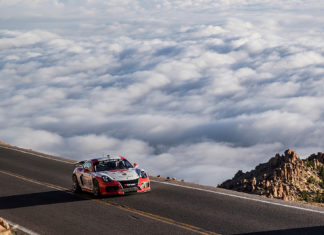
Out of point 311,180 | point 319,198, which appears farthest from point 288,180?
point 319,198

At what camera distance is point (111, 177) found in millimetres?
16500

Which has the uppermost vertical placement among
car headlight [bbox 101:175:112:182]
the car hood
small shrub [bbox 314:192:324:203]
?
the car hood

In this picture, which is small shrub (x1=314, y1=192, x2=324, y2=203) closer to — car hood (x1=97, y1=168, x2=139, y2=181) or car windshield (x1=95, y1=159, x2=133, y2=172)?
car windshield (x1=95, y1=159, x2=133, y2=172)

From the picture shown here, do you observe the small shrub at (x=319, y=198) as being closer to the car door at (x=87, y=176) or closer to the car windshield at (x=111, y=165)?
the car windshield at (x=111, y=165)

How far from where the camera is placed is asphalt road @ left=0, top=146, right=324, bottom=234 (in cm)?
1201

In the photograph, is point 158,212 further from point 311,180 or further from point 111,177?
point 311,180

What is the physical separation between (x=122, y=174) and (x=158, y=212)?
9.41 ft

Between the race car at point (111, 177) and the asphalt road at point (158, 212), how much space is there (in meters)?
0.32

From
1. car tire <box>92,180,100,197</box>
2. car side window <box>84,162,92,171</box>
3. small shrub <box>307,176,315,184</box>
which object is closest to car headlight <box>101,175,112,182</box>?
car tire <box>92,180,100,197</box>

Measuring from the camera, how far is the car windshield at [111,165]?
1739 cm

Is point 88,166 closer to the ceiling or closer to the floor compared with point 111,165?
closer to the floor

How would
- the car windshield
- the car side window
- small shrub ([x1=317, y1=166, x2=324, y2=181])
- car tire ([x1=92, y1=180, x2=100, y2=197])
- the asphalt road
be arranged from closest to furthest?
the asphalt road < car tire ([x1=92, y1=180, x2=100, y2=197]) < the car windshield < the car side window < small shrub ([x1=317, y1=166, x2=324, y2=181])

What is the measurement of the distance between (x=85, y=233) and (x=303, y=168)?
1660cm

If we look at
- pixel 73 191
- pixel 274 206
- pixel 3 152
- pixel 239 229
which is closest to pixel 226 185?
pixel 73 191
